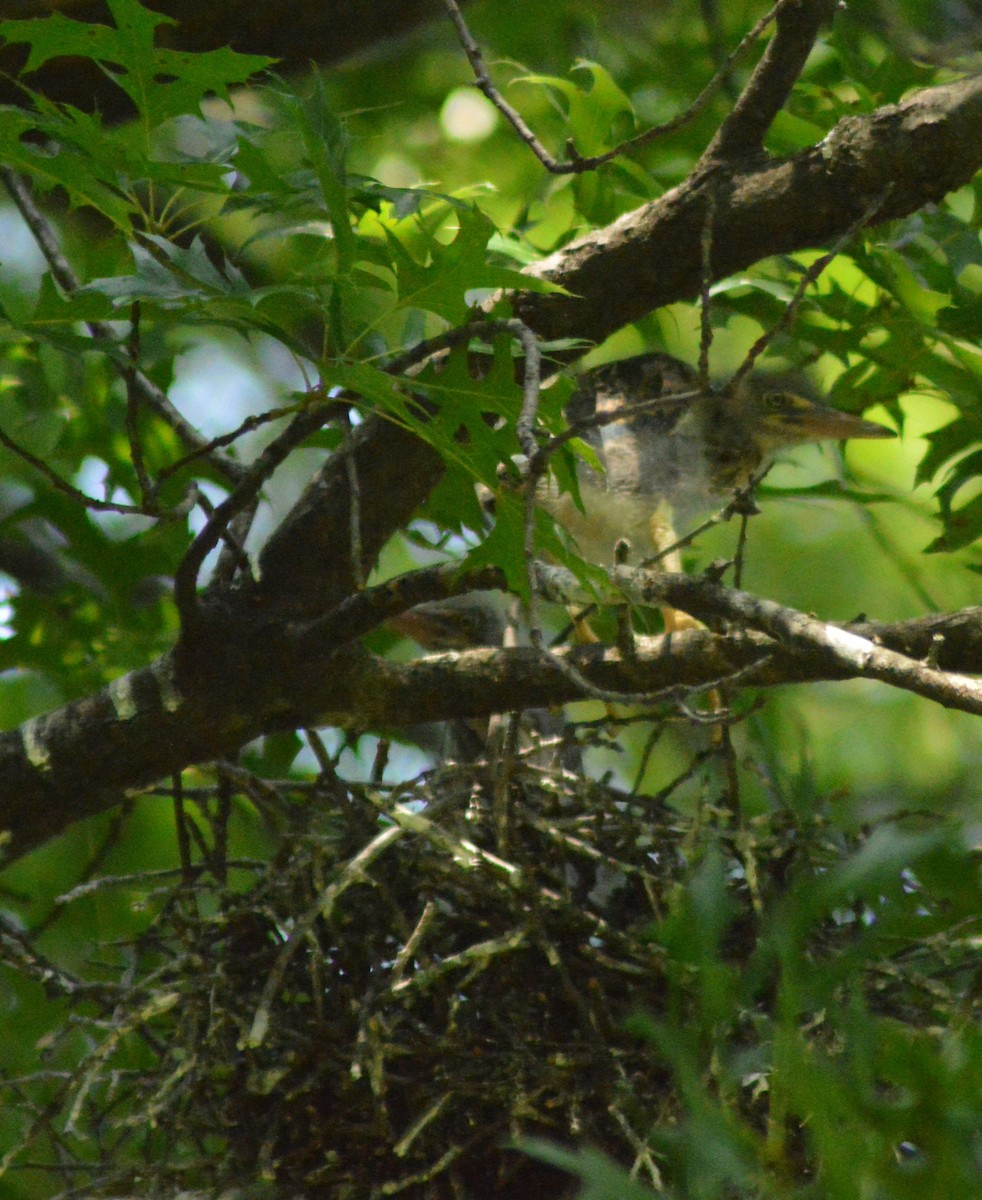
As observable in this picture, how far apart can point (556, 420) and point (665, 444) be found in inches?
40.5

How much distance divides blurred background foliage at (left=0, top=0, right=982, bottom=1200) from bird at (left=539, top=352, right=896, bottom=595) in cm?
10

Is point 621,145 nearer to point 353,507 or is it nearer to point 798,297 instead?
point 798,297

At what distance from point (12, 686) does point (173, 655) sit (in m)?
1.21

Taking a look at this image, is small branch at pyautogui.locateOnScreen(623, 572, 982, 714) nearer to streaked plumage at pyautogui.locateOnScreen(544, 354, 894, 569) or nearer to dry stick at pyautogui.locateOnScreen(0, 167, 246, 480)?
dry stick at pyautogui.locateOnScreen(0, 167, 246, 480)

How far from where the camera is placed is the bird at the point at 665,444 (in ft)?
8.13

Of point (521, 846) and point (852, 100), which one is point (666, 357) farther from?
point (521, 846)

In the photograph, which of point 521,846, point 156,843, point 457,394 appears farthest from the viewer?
point 156,843

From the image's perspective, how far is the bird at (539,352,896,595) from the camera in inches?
97.5

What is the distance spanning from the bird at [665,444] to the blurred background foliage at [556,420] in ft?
0.32

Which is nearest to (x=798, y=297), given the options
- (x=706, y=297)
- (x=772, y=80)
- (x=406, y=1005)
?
(x=706, y=297)

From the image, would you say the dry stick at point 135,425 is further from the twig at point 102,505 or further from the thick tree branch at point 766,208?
the thick tree branch at point 766,208

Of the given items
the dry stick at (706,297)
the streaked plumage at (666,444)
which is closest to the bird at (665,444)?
the streaked plumage at (666,444)

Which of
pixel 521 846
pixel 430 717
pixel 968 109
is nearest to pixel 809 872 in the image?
pixel 521 846

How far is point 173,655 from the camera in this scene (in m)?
1.84
